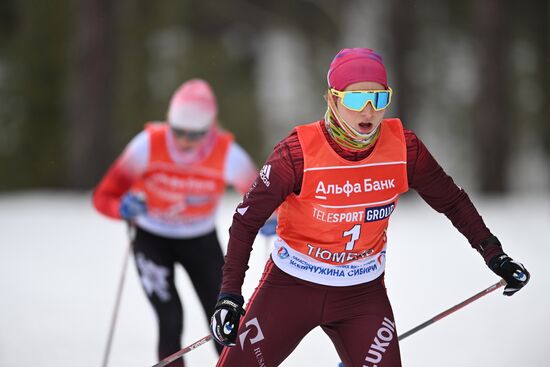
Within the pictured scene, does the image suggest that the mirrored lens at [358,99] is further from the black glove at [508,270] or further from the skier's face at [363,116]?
the black glove at [508,270]

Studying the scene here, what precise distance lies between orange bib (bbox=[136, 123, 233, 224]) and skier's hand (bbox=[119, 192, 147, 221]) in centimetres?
16

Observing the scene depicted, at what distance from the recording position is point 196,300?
7.15 m

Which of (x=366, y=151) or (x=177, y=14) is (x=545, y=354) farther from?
(x=177, y=14)

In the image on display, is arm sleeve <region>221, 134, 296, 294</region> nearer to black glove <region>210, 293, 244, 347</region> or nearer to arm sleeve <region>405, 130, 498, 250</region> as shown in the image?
black glove <region>210, 293, 244, 347</region>

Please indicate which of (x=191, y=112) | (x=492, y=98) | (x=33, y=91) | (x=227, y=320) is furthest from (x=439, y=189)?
(x=33, y=91)

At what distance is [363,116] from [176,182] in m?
1.93

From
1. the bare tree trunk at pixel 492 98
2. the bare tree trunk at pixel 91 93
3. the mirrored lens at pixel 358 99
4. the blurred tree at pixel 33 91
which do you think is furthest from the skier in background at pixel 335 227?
the blurred tree at pixel 33 91

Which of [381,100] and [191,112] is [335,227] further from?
[191,112]

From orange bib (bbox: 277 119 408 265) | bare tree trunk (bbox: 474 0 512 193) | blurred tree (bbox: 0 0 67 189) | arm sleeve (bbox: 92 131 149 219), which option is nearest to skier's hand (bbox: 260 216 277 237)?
arm sleeve (bbox: 92 131 149 219)

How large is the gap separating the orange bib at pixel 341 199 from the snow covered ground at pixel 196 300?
7.20ft

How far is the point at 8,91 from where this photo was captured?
1800 cm

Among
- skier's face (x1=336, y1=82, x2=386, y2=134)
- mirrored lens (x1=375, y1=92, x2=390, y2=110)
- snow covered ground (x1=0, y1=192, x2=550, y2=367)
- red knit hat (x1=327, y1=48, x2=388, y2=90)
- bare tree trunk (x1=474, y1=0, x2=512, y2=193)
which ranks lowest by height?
snow covered ground (x1=0, y1=192, x2=550, y2=367)

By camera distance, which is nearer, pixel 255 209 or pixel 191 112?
pixel 255 209

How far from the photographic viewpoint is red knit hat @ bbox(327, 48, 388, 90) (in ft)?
10.1
